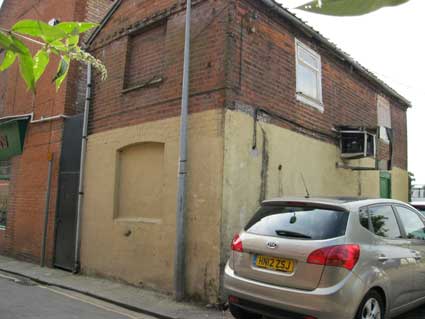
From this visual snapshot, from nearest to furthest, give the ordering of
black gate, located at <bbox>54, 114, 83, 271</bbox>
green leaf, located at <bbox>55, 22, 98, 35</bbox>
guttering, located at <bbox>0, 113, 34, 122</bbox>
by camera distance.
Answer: green leaf, located at <bbox>55, 22, 98, 35</bbox>, black gate, located at <bbox>54, 114, 83, 271</bbox>, guttering, located at <bbox>0, 113, 34, 122</bbox>

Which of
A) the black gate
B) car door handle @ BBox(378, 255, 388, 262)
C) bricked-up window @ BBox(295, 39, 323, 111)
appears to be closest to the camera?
car door handle @ BBox(378, 255, 388, 262)

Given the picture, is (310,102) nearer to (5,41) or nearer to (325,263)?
(325,263)

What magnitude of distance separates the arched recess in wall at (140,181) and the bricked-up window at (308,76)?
3.33 metres

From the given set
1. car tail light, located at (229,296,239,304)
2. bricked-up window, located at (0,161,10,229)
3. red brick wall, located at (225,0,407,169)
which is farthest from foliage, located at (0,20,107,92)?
bricked-up window, located at (0,161,10,229)

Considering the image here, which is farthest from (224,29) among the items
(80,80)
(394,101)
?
(394,101)

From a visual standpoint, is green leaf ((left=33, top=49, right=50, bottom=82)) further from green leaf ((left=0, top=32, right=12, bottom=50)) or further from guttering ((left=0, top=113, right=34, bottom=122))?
guttering ((left=0, top=113, right=34, bottom=122))

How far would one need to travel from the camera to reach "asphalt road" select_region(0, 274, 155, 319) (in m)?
6.47

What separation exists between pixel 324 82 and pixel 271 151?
10.1 ft

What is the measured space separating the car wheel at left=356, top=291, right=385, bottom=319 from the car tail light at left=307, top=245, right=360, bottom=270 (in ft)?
1.60

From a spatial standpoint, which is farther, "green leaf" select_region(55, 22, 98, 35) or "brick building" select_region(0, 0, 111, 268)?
"brick building" select_region(0, 0, 111, 268)

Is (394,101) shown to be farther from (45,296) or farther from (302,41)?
(45,296)

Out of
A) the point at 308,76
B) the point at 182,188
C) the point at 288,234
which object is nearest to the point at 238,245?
the point at 288,234

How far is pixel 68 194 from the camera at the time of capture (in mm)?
10383

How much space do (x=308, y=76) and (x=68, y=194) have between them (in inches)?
250
